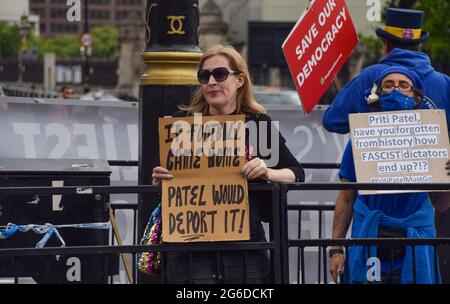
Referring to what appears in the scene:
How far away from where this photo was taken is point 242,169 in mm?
5258

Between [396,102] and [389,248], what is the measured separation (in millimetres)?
745

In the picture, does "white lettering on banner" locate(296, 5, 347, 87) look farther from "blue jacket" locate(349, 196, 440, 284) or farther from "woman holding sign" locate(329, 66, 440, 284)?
"blue jacket" locate(349, 196, 440, 284)

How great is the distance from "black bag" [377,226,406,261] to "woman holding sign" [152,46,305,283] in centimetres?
55

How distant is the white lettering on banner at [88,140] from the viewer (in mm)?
9320

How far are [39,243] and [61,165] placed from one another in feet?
1.99

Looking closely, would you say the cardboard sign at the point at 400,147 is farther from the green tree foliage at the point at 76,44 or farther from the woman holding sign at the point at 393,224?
the green tree foliage at the point at 76,44

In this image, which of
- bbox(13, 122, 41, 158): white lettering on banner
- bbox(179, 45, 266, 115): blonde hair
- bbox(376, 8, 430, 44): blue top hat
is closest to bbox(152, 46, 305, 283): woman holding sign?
bbox(179, 45, 266, 115): blonde hair

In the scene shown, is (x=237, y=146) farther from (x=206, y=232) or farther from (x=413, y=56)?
(x=413, y=56)

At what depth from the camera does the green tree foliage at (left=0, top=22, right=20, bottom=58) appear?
14738 centimetres

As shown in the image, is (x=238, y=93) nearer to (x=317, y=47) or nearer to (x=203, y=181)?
(x=203, y=181)

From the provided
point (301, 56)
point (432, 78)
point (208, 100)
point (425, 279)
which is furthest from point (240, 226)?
point (301, 56)

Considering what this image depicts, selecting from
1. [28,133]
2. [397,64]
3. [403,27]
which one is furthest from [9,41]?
[397,64]

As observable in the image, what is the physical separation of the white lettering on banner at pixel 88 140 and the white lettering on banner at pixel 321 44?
272cm

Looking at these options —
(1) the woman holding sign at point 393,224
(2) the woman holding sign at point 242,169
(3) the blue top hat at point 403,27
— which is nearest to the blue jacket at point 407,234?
(1) the woman holding sign at point 393,224
